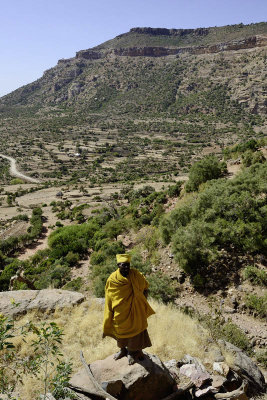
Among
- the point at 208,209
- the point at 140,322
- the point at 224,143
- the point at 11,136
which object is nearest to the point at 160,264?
the point at 208,209

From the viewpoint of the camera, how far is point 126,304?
3.84 meters

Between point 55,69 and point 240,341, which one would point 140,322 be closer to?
point 240,341

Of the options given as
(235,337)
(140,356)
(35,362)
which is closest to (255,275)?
(235,337)

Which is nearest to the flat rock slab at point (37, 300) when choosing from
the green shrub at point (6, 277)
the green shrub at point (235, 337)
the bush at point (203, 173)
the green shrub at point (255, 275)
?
the green shrub at point (235, 337)

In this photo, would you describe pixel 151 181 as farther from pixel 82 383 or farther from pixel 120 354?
pixel 82 383

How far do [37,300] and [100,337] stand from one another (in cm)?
242

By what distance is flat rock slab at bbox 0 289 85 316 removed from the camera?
22.0 ft

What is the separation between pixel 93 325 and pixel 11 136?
105 metres

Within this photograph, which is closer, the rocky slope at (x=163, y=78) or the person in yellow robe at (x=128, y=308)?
the person in yellow robe at (x=128, y=308)

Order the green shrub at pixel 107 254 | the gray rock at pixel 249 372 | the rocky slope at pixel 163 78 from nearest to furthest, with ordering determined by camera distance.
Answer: the gray rock at pixel 249 372 → the green shrub at pixel 107 254 → the rocky slope at pixel 163 78

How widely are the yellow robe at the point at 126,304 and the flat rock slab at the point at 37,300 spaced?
355 centimetres

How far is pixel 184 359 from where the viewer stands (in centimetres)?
465

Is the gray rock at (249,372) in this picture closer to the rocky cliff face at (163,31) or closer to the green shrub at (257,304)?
the green shrub at (257,304)

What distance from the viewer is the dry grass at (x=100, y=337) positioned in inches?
194
